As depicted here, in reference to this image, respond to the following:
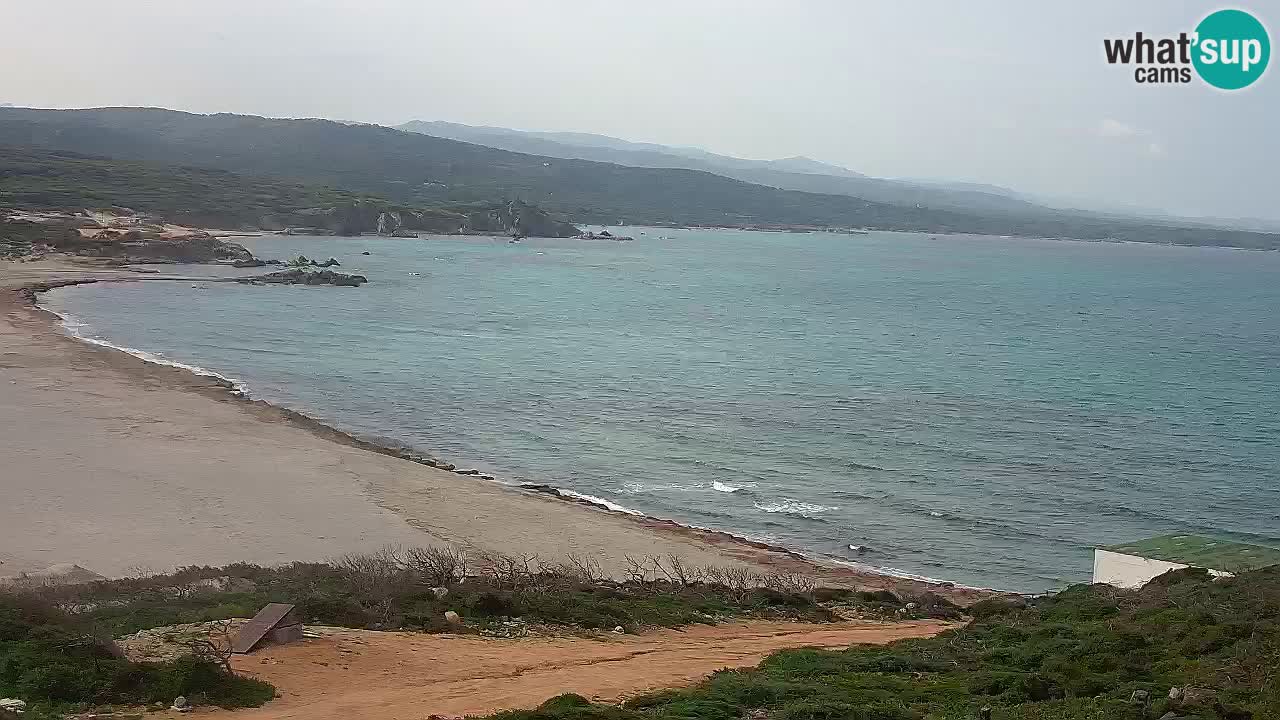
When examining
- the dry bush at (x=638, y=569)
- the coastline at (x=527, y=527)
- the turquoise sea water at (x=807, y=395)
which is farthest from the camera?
the turquoise sea water at (x=807, y=395)

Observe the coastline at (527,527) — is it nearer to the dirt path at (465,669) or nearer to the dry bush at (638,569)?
the dry bush at (638,569)

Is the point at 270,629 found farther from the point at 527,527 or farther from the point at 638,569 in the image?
the point at 527,527

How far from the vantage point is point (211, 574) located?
18.1 metres

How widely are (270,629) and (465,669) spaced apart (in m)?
2.47

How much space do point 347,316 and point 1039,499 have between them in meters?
47.0

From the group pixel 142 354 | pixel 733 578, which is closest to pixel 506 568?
pixel 733 578

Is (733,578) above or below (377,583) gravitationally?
below

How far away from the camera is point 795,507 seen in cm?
3000

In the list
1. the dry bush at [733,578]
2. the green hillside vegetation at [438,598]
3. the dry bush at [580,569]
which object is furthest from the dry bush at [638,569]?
the dry bush at [733,578]

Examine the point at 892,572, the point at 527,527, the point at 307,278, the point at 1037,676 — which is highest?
the point at 307,278

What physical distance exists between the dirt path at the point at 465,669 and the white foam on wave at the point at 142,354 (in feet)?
94.4

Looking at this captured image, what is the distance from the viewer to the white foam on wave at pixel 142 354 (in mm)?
43088

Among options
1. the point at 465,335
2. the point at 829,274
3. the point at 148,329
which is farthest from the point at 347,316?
the point at 829,274

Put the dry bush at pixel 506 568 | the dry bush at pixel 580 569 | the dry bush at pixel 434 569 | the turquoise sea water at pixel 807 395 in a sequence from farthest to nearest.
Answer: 1. the turquoise sea water at pixel 807 395
2. the dry bush at pixel 580 569
3. the dry bush at pixel 506 568
4. the dry bush at pixel 434 569
